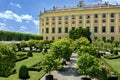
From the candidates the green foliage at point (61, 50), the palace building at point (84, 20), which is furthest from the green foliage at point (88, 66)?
the palace building at point (84, 20)

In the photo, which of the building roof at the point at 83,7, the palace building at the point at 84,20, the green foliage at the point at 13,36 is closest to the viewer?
the green foliage at the point at 13,36

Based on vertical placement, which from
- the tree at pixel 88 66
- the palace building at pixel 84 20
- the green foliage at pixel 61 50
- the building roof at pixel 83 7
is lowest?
the tree at pixel 88 66

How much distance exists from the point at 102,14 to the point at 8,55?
5942 cm

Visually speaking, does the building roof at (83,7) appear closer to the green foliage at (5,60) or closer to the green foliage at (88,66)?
the green foliage at (88,66)

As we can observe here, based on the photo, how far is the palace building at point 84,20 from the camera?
76.5 m

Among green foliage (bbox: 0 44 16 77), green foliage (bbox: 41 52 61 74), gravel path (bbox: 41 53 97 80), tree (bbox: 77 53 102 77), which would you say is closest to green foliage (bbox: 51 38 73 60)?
gravel path (bbox: 41 53 97 80)

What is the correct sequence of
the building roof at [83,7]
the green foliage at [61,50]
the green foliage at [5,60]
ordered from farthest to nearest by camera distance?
the building roof at [83,7] → the green foliage at [61,50] → the green foliage at [5,60]

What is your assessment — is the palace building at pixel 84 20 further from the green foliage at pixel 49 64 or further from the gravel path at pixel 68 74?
the green foliage at pixel 49 64

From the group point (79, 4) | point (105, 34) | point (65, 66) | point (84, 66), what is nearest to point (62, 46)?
point (65, 66)

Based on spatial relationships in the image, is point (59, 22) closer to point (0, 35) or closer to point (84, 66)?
point (0, 35)

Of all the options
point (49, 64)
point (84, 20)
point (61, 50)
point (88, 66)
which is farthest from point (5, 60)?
point (84, 20)

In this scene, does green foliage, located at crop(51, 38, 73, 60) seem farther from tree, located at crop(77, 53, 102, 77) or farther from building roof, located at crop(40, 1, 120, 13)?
building roof, located at crop(40, 1, 120, 13)

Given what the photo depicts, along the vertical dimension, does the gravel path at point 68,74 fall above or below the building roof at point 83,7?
below

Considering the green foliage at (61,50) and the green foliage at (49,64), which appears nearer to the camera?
the green foliage at (49,64)
